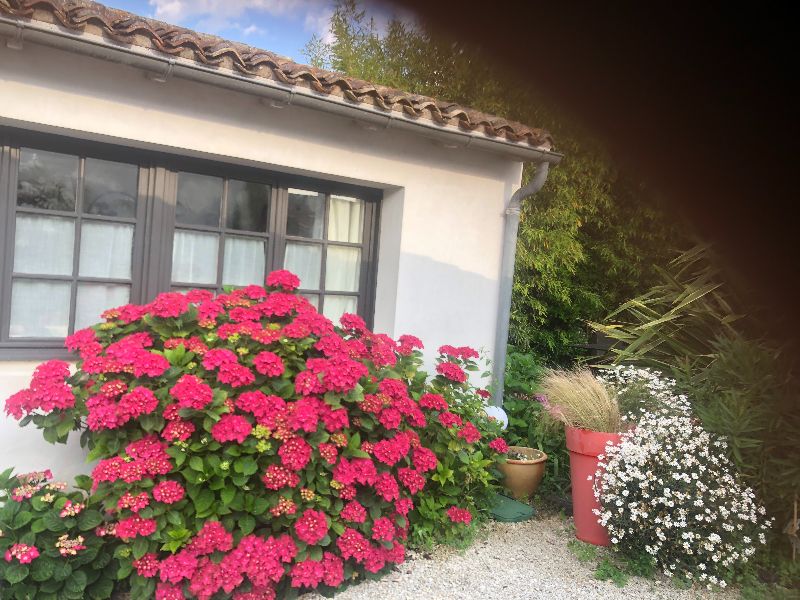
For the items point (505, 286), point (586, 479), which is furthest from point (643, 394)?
point (505, 286)

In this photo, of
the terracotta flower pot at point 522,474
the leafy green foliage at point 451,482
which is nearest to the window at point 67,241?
the leafy green foliage at point 451,482

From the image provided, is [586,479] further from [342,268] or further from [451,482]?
[342,268]

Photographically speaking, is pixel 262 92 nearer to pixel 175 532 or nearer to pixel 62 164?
pixel 62 164

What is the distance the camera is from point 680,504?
12.0 ft

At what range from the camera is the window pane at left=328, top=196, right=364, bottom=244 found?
16.2ft

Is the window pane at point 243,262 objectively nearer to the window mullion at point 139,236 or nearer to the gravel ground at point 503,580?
the window mullion at point 139,236

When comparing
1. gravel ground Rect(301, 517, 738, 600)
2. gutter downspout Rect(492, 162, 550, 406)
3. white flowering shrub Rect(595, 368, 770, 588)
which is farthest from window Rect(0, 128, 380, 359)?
white flowering shrub Rect(595, 368, 770, 588)

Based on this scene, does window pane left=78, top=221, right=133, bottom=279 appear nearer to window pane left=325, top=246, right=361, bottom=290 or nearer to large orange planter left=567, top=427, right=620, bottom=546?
window pane left=325, top=246, right=361, bottom=290

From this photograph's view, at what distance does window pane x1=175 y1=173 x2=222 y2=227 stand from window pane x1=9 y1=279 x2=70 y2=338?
35.6 inches

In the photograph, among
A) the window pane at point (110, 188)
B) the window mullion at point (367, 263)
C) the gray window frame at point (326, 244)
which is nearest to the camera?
the window pane at point (110, 188)

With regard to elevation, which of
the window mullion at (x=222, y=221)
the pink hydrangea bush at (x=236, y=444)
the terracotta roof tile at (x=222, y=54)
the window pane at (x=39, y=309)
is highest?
the terracotta roof tile at (x=222, y=54)

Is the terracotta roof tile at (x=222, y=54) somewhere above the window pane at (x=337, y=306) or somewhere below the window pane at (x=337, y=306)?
above

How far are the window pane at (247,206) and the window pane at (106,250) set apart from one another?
711 mm

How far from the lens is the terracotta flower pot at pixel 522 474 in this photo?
472cm
